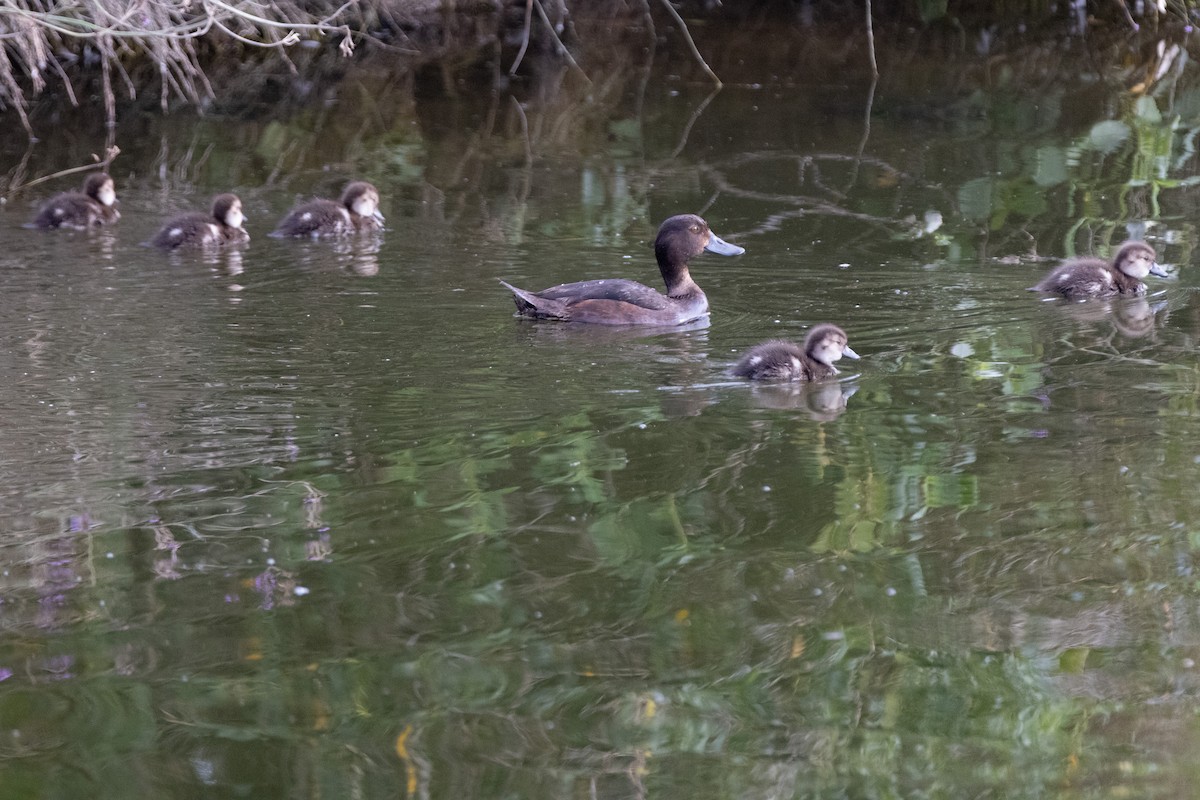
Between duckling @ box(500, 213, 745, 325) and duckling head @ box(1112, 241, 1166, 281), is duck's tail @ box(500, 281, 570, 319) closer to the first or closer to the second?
duckling @ box(500, 213, 745, 325)

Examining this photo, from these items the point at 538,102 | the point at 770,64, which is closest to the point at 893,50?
the point at 770,64

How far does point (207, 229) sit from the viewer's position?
30.4 feet

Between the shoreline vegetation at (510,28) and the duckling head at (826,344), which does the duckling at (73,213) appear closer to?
the shoreline vegetation at (510,28)

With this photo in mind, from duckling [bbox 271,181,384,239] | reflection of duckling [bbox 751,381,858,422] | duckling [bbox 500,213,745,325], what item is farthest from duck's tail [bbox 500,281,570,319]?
duckling [bbox 271,181,384,239]

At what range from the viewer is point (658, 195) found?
10.8m

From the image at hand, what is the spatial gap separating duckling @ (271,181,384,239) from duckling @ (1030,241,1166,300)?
3.92 m

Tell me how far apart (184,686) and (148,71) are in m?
13.4

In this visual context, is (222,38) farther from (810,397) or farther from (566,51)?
(810,397)

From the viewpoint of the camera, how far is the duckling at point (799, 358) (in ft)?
21.3

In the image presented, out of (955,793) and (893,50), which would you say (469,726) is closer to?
(955,793)

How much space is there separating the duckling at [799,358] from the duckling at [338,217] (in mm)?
3685

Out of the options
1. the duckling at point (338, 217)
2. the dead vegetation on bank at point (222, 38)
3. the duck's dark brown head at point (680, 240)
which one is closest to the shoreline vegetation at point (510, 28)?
the dead vegetation on bank at point (222, 38)

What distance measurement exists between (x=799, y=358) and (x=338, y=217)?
12.8 ft

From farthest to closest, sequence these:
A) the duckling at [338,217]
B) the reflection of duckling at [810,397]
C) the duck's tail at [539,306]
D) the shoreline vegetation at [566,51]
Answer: the shoreline vegetation at [566,51], the duckling at [338,217], the duck's tail at [539,306], the reflection of duckling at [810,397]
